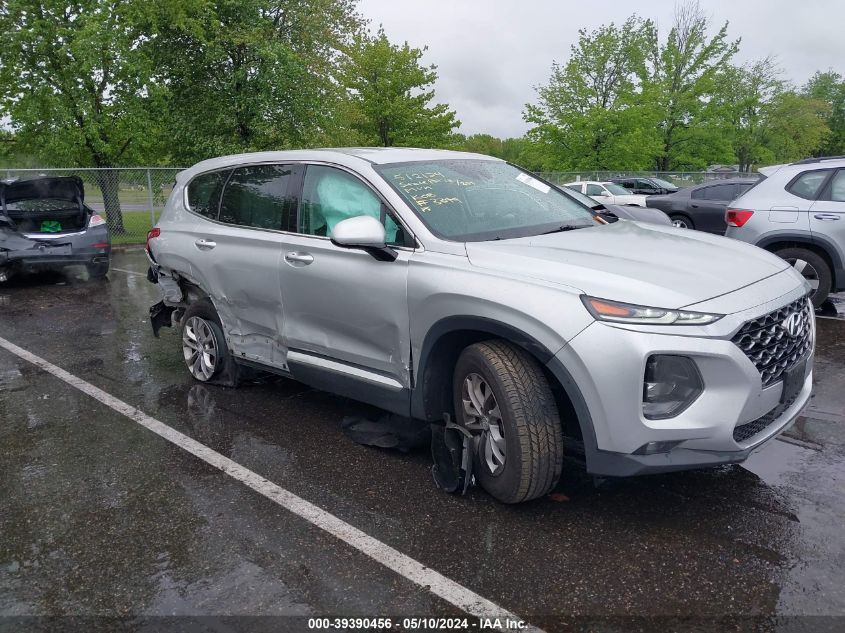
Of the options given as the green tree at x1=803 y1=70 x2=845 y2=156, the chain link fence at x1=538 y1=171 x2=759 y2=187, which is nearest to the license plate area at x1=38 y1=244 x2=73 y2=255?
the chain link fence at x1=538 y1=171 x2=759 y2=187

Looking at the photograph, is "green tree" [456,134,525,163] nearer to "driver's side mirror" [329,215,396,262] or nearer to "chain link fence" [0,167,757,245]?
"chain link fence" [0,167,757,245]

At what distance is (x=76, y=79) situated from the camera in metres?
16.5

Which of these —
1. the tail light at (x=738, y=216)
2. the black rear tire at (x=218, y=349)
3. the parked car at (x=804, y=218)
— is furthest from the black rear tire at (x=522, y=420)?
the tail light at (x=738, y=216)

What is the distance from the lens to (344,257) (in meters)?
3.98

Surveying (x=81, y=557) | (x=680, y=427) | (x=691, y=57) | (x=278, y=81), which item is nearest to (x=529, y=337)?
(x=680, y=427)

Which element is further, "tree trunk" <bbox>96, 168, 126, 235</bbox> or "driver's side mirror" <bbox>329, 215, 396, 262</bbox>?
"tree trunk" <bbox>96, 168, 126, 235</bbox>

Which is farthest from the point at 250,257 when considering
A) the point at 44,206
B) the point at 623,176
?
the point at 623,176

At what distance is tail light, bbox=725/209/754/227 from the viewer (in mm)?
7625

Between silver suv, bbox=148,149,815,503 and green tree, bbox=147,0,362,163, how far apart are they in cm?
1420

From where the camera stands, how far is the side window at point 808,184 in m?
7.27

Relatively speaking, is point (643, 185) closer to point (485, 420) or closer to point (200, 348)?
point (200, 348)

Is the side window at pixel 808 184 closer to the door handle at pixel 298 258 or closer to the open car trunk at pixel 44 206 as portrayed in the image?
the door handle at pixel 298 258

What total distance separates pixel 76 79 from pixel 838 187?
16.2m

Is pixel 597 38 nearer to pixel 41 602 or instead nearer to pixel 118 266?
pixel 118 266
